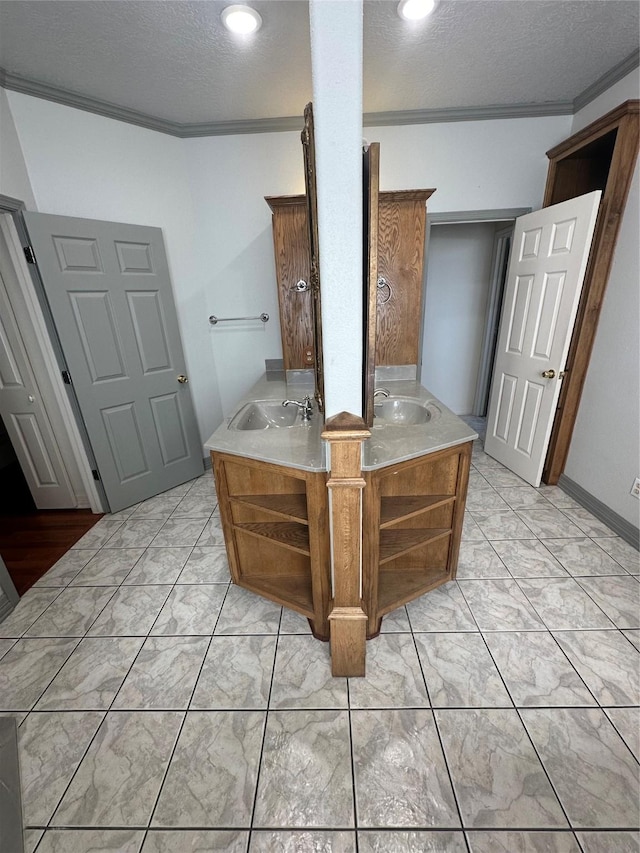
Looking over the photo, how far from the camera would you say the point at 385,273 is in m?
2.25

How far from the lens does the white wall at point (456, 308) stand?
3.59 m

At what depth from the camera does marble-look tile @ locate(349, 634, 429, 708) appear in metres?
1.28

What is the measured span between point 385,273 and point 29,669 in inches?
108

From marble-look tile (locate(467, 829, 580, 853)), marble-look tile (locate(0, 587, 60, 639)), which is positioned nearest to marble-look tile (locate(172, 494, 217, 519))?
A: marble-look tile (locate(0, 587, 60, 639))

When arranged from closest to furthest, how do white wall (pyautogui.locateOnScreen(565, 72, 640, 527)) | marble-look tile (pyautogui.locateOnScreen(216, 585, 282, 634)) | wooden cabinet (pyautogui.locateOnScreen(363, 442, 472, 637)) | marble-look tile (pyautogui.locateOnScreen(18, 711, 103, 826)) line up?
1. marble-look tile (pyautogui.locateOnScreen(18, 711, 103, 826))
2. wooden cabinet (pyautogui.locateOnScreen(363, 442, 472, 637))
3. marble-look tile (pyautogui.locateOnScreen(216, 585, 282, 634))
4. white wall (pyautogui.locateOnScreen(565, 72, 640, 527))

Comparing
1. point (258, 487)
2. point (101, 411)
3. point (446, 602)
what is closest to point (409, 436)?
point (258, 487)

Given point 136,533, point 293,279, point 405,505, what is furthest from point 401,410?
point 136,533

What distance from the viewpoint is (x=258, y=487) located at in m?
1.58

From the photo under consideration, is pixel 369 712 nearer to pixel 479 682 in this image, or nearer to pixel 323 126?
pixel 479 682

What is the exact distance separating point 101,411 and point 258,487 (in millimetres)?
1539

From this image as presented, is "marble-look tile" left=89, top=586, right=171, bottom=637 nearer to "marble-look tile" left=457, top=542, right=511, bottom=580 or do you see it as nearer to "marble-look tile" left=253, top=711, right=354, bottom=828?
"marble-look tile" left=253, top=711, right=354, bottom=828

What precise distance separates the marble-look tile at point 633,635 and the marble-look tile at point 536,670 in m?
0.32

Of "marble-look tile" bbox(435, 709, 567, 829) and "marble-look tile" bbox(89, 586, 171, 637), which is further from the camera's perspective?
"marble-look tile" bbox(89, 586, 171, 637)

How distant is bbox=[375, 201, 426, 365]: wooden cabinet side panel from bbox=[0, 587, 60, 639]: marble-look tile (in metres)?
2.40
